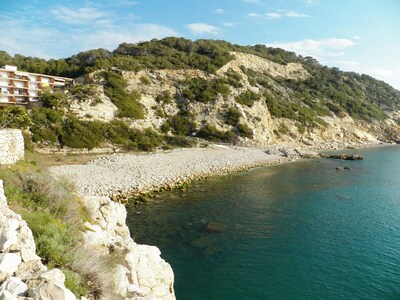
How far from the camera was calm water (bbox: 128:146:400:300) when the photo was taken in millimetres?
14148

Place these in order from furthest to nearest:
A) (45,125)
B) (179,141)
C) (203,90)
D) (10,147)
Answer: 1. (203,90)
2. (179,141)
3. (45,125)
4. (10,147)

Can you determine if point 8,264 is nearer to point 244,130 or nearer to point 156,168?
point 156,168

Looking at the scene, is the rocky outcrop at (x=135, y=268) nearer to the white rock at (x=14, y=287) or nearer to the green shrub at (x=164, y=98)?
the white rock at (x=14, y=287)

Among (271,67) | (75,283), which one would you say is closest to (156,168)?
(75,283)

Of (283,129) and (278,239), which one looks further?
(283,129)

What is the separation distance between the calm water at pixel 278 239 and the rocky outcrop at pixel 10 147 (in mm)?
8573

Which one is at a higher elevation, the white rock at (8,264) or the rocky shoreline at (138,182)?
the white rock at (8,264)

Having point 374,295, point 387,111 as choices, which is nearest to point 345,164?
point 374,295

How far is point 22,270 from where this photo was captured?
6.25 metres

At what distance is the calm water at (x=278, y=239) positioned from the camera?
557 inches

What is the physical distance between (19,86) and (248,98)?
44.4 metres

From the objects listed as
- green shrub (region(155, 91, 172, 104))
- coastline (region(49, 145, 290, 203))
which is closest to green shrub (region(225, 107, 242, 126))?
coastline (region(49, 145, 290, 203))

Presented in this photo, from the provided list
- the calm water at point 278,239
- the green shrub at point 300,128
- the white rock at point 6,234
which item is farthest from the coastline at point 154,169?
the green shrub at point 300,128

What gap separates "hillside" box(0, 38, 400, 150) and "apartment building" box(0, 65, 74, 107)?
7469 mm
